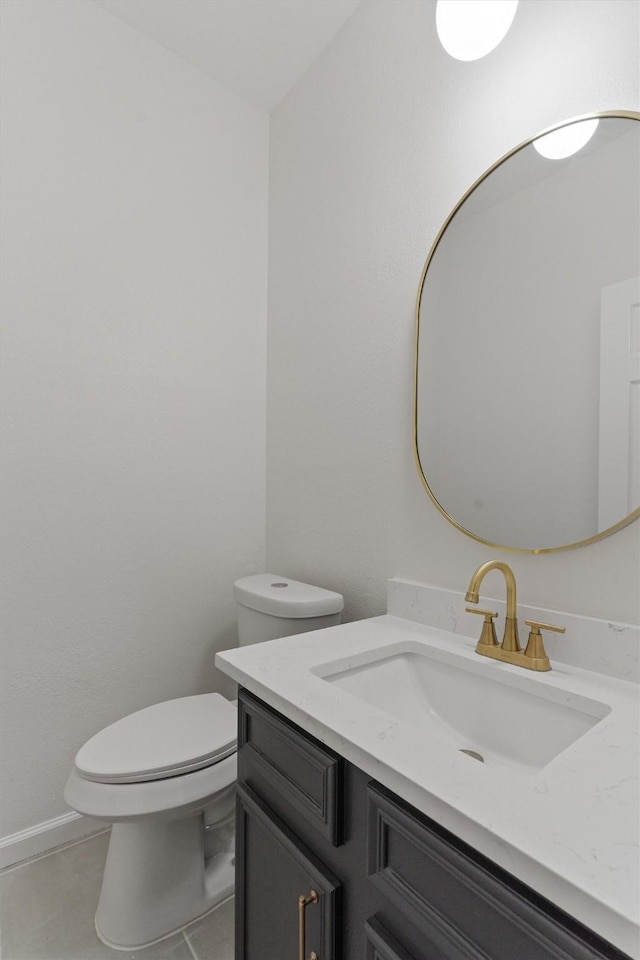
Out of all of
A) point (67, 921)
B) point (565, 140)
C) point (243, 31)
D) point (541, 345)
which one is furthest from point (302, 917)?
point (243, 31)

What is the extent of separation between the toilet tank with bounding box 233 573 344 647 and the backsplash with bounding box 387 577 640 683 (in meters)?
0.29

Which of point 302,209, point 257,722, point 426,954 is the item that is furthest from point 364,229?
point 426,954

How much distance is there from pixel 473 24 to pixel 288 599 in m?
1.42

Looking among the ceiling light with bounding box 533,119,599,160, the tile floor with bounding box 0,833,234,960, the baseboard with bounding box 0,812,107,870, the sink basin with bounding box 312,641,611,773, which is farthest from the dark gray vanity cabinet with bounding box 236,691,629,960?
the ceiling light with bounding box 533,119,599,160

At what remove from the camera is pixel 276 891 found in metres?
0.86

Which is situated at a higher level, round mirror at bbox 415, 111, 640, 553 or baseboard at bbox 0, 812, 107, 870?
round mirror at bbox 415, 111, 640, 553

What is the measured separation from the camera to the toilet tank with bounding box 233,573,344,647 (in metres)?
1.41

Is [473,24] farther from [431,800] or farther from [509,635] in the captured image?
[431,800]

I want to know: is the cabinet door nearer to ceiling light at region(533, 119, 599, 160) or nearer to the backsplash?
the backsplash

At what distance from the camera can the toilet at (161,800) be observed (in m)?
1.15

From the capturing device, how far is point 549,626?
0.92m

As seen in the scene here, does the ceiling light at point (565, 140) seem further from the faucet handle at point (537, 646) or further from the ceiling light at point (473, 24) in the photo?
the faucet handle at point (537, 646)

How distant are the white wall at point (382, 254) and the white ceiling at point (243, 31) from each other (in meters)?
0.06

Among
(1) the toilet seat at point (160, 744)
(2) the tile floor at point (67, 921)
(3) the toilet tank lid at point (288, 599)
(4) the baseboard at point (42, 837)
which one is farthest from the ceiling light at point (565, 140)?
(4) the baseboard at point (42, 837)
